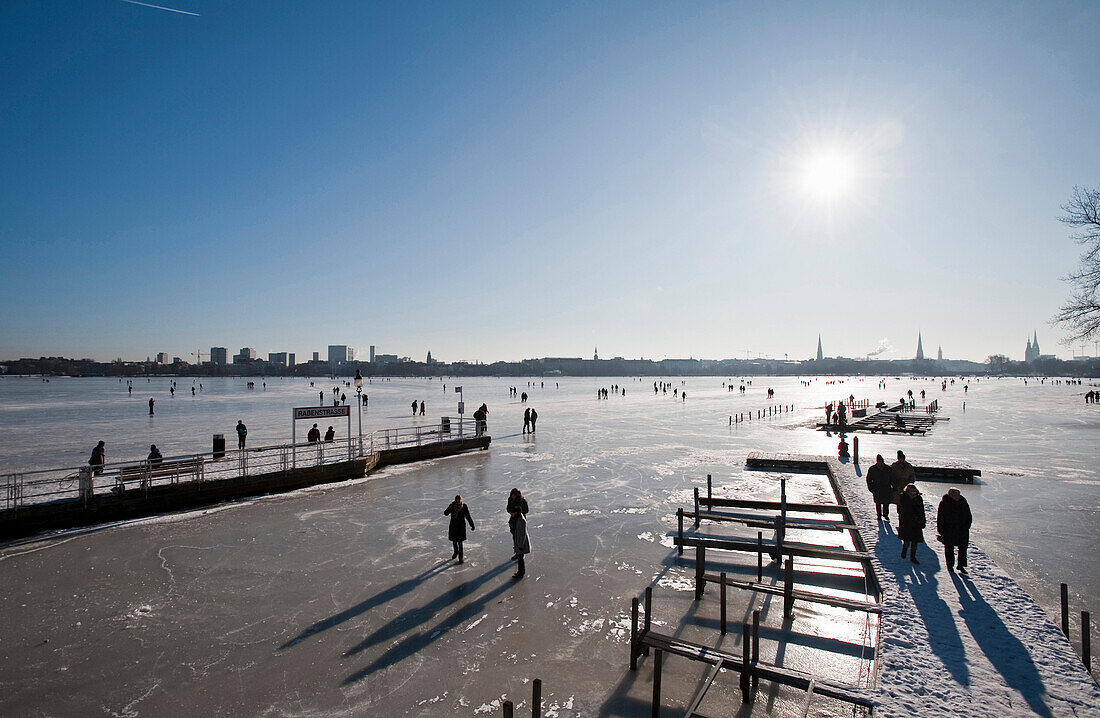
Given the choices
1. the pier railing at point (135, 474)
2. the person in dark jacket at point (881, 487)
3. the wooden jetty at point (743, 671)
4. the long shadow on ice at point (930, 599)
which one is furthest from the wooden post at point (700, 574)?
the pier railing at point (135, 474)

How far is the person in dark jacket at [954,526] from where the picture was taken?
29.3 ft

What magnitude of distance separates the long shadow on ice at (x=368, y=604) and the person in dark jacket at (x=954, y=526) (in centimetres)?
879

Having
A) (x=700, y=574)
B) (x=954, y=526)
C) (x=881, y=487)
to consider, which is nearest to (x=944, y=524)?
(x=954, y=526)

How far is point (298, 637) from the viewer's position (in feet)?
24.9

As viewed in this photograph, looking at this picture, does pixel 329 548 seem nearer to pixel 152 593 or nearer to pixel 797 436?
pixel 152 593

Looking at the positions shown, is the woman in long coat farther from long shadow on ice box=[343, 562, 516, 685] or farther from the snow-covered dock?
the snow-covered dock

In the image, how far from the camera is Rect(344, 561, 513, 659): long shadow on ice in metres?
7.46

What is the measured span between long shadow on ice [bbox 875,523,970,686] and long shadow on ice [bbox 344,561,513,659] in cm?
619

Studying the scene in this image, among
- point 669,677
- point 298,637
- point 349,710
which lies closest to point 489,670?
point 349,710

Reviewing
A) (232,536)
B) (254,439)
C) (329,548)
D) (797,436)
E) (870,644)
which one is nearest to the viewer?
(870,644)

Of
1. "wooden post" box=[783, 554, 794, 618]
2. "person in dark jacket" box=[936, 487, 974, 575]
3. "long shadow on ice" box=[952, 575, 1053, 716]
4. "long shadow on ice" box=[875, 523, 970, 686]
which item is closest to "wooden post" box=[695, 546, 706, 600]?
"wooden post" box=[783, 554, 794, 618]

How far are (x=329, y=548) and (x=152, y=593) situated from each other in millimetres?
3111

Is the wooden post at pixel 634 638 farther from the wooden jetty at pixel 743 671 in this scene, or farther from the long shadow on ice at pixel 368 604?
the long shadow on ice at pixel 368 604

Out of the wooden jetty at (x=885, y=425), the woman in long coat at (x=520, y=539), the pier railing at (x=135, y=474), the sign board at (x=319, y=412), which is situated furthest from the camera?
the wooden jetty at (x=885, y=425)
